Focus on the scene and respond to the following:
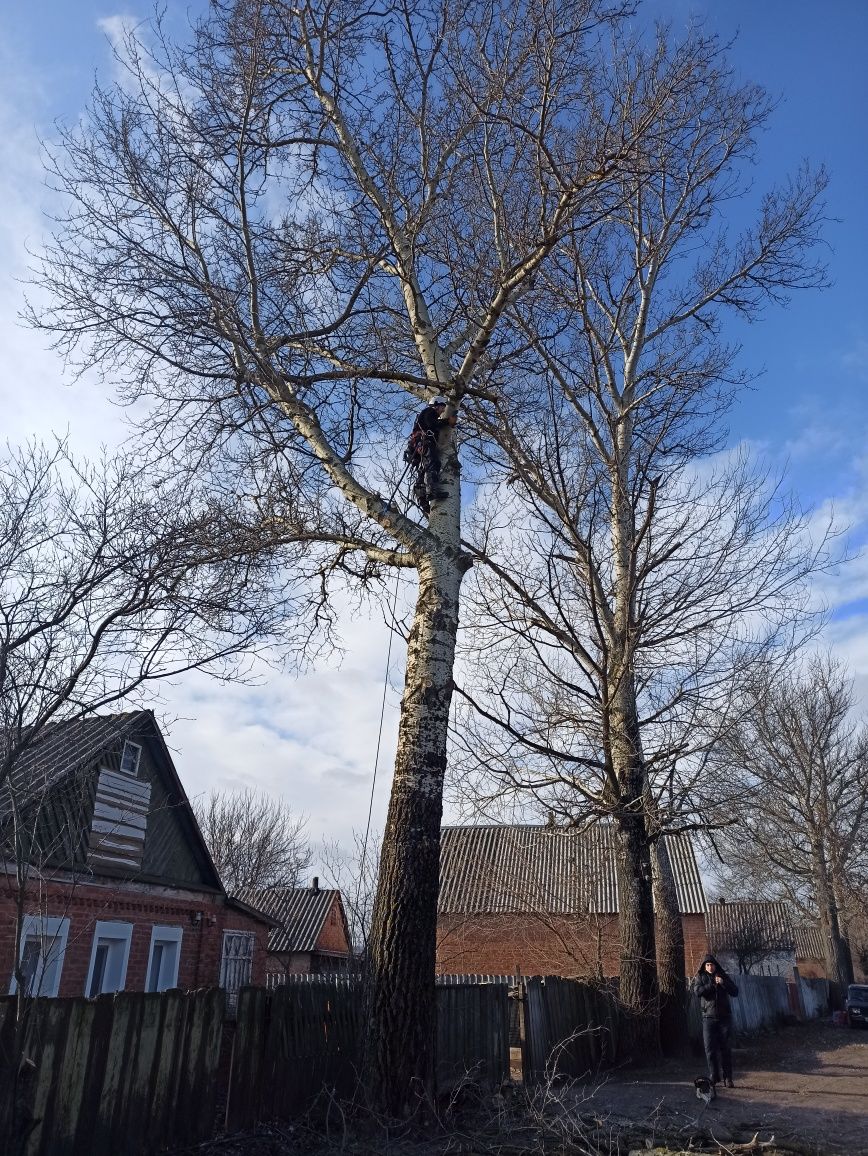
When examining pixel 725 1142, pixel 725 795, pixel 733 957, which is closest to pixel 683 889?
pixel 733 957

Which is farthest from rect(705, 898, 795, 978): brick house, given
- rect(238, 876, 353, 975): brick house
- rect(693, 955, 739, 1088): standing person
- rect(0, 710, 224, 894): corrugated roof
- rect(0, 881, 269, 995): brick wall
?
rect(0, 710, 224, 894): corrugated roof

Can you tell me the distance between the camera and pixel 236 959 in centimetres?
1819

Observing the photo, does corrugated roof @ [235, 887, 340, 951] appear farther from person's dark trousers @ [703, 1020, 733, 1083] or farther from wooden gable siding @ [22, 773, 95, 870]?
person's dark trousers @ [703, 1020, 733, 1083]

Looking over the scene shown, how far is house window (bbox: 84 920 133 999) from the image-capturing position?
13874 millimetres

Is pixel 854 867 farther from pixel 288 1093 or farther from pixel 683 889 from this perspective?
pixel 288 1093

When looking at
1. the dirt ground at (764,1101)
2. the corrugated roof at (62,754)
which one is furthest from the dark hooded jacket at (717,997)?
the corrugated roof at (62,754)

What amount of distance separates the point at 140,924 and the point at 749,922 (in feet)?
97.3

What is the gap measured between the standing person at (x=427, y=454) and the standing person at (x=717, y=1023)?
6.50 m

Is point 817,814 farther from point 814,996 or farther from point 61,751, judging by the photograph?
point 61,751

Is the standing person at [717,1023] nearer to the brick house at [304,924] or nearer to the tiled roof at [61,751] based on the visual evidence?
the tiled roof at [61,751]

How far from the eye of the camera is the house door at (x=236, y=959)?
17.8m

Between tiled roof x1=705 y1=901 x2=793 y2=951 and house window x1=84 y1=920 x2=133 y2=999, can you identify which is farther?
tiled roof x1=705 y1=901 x2=793 y2=951

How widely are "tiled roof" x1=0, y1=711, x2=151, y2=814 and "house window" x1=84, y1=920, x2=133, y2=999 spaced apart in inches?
288

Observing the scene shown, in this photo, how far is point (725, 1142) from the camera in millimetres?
6219
